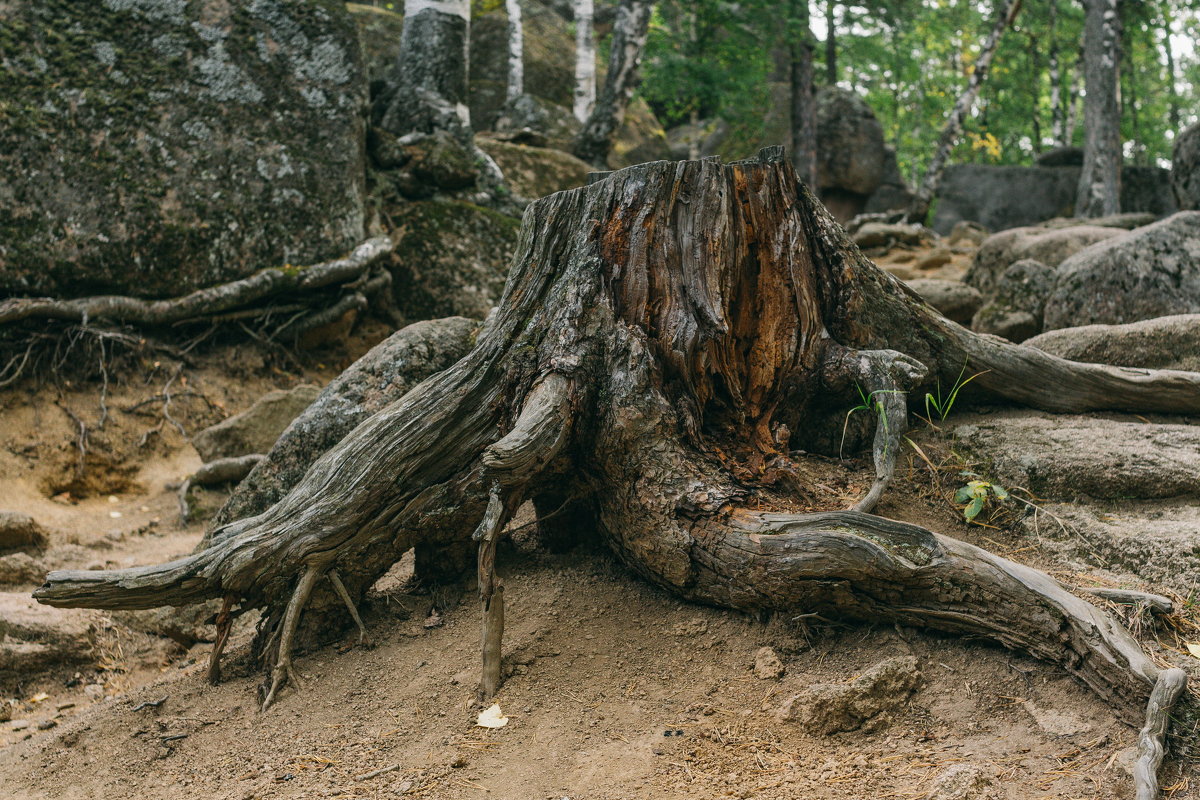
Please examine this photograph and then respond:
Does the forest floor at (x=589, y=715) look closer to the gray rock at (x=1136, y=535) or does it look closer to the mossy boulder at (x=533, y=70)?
the gray rock at (x=1136, y=535)

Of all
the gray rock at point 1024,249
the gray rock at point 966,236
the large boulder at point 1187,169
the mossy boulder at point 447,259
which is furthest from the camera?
the gray rock at point 966,236

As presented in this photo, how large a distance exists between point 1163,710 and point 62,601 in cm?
346

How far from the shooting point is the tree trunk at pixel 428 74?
28.2ft

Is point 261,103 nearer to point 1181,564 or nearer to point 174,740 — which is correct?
point 174,740

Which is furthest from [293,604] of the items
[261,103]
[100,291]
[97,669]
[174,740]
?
[261,103]

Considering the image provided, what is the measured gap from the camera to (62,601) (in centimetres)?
324

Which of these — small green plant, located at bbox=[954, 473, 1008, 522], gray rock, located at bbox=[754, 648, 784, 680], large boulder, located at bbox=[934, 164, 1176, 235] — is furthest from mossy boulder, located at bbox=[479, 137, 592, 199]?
large boulder, located at bbox=[934, 164, 1176, 235]

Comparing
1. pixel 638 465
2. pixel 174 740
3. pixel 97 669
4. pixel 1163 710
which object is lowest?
pixel 97 669

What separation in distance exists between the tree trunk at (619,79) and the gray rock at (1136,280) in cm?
587

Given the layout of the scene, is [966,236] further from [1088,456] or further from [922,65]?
[922,65]

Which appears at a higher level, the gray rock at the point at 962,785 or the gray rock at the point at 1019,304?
the gray rock at the point at 1019,304

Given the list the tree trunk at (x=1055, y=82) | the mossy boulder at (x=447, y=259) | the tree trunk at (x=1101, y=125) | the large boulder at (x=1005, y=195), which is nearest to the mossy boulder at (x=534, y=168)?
the mossy boulder at (x=447, y=259)

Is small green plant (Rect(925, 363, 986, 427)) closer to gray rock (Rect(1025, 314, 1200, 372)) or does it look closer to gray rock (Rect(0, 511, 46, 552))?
gray rock (Rect(1025, 314, 1200, 372))

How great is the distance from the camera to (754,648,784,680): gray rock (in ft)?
9.20
